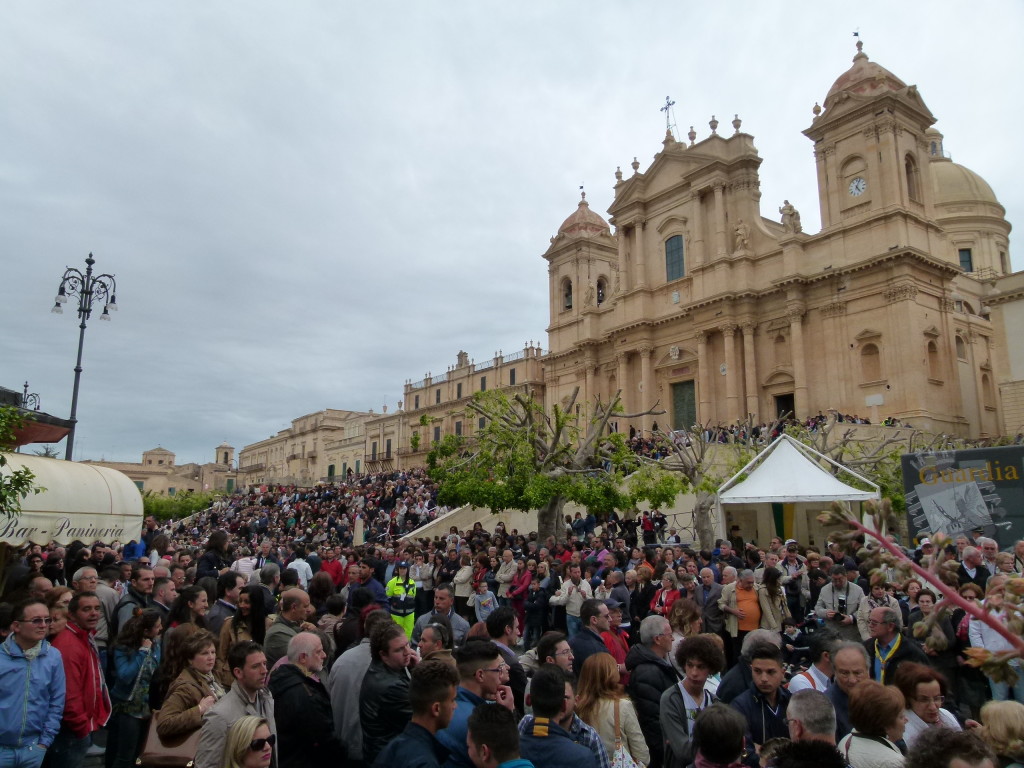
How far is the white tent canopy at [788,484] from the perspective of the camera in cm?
1334

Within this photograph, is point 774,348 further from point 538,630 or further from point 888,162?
point 538,630

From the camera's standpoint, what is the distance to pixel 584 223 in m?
46.1

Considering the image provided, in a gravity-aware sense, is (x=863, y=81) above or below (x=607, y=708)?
above

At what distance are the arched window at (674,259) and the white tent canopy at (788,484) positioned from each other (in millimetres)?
23277

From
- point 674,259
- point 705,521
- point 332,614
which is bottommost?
point 332,614

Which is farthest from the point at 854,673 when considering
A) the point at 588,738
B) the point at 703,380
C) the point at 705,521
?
the point at 703,380

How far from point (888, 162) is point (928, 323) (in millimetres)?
6669

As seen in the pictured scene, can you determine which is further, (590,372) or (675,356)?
(590,372)

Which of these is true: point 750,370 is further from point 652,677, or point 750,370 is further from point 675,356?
point 652,677

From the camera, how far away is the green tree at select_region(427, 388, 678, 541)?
19.1 m

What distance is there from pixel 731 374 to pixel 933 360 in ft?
25.9

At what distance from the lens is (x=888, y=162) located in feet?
98.6

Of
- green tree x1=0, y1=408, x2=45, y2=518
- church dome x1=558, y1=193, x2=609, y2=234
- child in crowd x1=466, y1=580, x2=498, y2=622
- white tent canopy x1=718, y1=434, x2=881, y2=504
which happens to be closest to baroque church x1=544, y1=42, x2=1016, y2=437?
church dome x1=558, y1=193, x2=609, y2=234

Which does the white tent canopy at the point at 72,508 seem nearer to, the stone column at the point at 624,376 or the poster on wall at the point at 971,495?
the poster on wall at the point at 971,495
